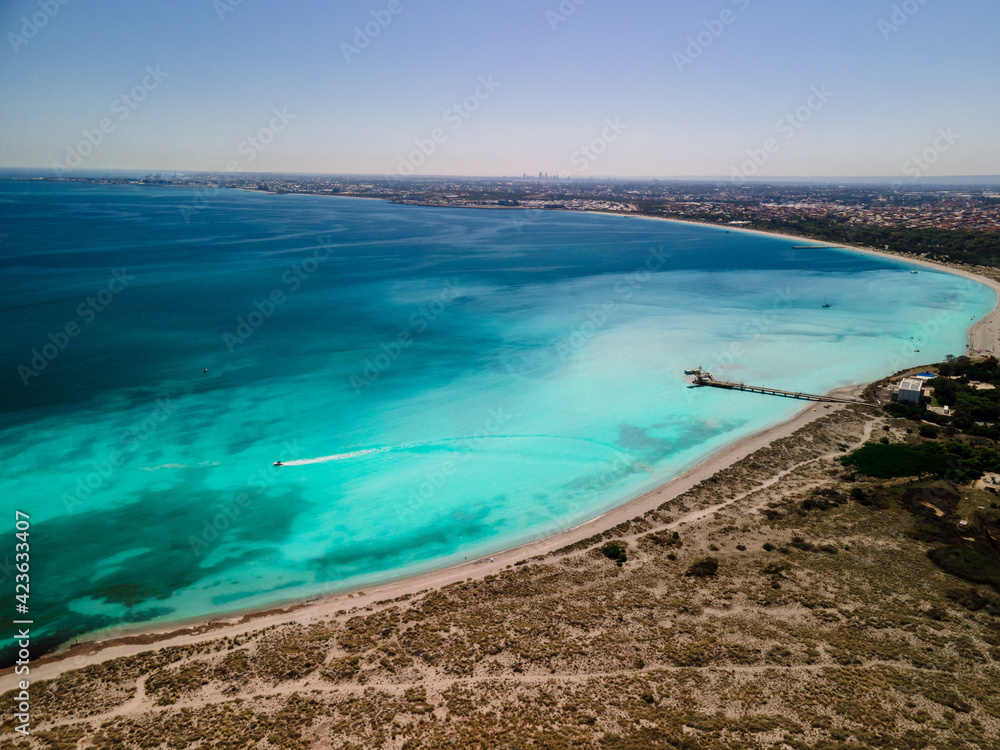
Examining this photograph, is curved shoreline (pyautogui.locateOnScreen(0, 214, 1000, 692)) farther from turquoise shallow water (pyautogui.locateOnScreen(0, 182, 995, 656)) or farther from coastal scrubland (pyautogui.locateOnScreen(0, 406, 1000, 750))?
turquoise shallow water (pyautogui.locateOnScreen(0, 182, 995, 656))

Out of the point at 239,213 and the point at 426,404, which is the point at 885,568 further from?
the point at 239,213

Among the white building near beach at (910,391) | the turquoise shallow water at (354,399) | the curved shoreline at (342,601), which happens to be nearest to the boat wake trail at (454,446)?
the turquoise shallow water at (354,399)

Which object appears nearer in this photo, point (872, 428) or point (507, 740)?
point (507, 740)

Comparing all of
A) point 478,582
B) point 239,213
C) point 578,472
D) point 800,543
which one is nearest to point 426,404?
point 578,472

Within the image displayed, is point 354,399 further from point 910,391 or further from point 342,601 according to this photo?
point 910,391

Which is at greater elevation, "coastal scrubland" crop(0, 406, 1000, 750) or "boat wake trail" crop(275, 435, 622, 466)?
"boat wake trail" crop(275, 435, 622, 466)

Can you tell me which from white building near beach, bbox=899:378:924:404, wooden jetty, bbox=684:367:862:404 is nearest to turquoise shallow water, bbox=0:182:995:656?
wooden jetty, bbox=684:367:862:404


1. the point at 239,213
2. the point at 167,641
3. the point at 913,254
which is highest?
the point at 239,213
